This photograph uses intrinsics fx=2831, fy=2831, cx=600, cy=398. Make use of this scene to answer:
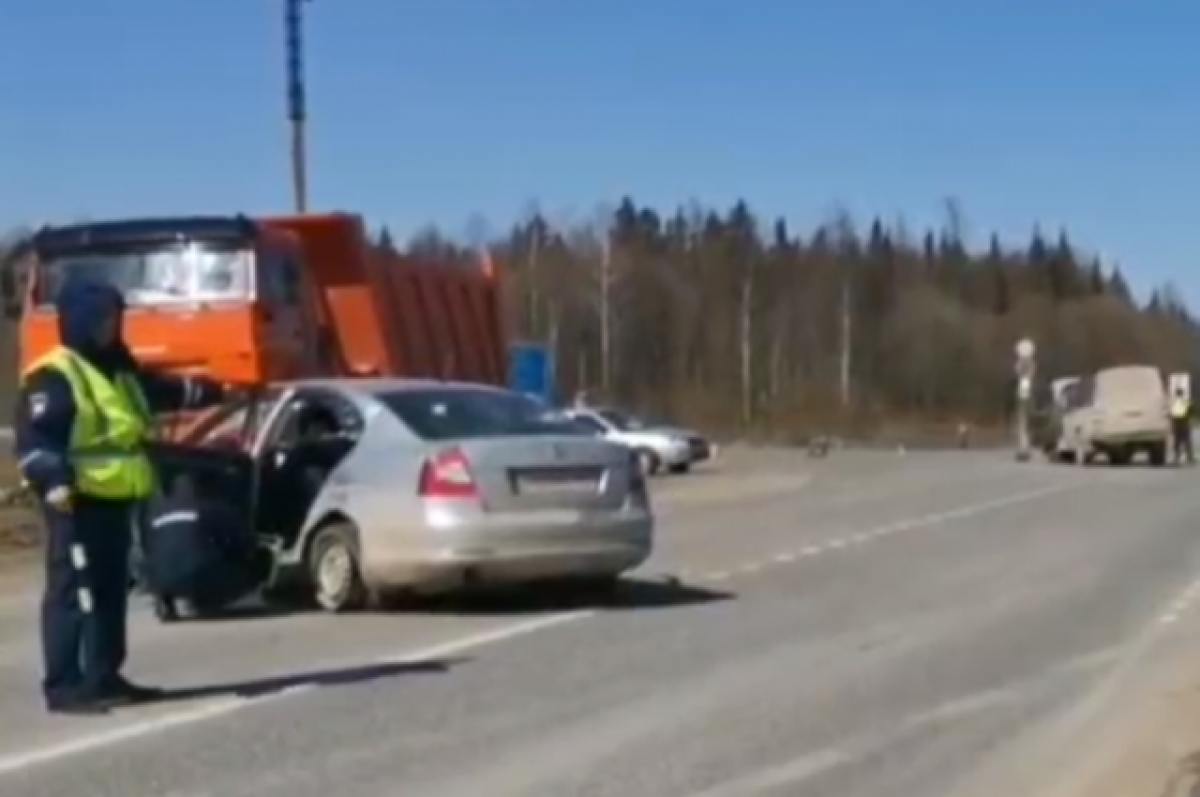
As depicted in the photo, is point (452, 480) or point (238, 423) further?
point (238, 423)

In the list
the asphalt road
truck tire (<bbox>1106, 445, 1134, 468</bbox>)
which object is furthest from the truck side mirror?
truck tire (<bbox>1106, 445, 1134, 468</bbox>)

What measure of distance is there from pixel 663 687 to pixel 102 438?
10.1ft

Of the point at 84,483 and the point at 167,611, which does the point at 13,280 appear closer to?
the point at 167,611

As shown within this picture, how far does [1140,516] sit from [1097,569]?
993 centimetres

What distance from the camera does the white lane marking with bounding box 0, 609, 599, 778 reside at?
1128 centimetres

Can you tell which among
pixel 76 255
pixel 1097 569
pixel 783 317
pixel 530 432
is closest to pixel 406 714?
pixel 530 432

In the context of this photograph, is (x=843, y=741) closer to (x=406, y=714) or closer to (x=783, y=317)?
(x=406, y=714)

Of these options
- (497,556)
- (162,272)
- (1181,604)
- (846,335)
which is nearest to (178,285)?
(162,272)

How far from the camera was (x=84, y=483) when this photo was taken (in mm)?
12492

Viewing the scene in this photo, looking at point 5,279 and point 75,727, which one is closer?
point 75,727

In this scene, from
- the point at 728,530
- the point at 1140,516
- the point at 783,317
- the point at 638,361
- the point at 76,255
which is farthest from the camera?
the point at 783,317

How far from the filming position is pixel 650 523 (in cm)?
1867

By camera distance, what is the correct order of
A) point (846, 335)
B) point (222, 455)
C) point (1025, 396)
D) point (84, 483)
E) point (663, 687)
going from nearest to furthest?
point (84, 483) → point (663, 687) → point (222, 455) → point (1025, 396) → point (846, 335)

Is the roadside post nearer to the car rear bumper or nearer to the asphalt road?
the asphalt road
